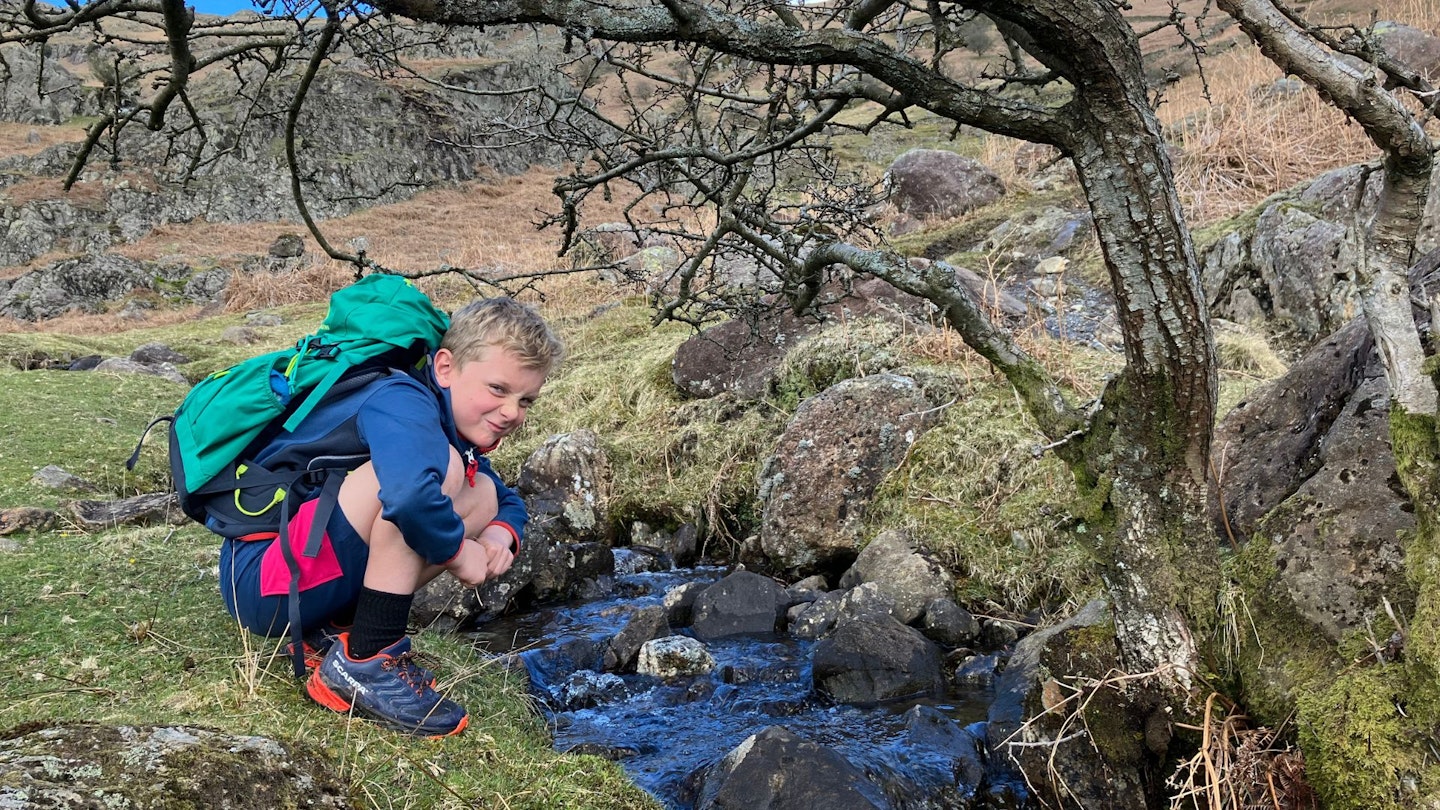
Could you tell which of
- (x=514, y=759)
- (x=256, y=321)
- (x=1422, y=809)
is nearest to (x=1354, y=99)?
(x=1422, y=809)

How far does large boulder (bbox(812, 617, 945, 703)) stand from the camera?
14.1ft

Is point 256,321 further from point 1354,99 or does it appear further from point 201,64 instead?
→ point 1354,99

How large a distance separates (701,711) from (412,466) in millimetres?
2210

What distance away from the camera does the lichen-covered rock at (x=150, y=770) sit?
5.31 ft

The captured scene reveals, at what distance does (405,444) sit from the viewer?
2777 mm

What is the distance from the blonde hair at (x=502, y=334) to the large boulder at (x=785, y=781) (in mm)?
1649

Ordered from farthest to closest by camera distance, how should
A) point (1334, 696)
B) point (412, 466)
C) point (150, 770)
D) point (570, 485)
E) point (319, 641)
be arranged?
point (570, 485), point (319, 641), point (412, 466), point (1334, 696), point (150, 770)

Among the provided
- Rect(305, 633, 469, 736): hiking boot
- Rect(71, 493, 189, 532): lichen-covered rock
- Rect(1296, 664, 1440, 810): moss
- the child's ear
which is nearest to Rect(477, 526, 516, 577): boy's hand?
Rect(305, 633, 469, 736): hiking boot

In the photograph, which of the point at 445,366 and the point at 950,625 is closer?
the point at 445,366

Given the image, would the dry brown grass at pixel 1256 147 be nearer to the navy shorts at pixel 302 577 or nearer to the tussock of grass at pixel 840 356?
the tussock of grass at pixel 840 356

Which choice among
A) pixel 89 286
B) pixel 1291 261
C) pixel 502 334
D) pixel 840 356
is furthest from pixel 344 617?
pixel 89 286

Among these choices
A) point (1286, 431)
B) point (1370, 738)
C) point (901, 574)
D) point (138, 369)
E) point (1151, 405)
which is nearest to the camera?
point (1370, 738)

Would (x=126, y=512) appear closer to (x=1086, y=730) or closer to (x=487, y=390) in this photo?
(x=487, y=390)

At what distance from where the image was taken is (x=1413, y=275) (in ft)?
12.8
